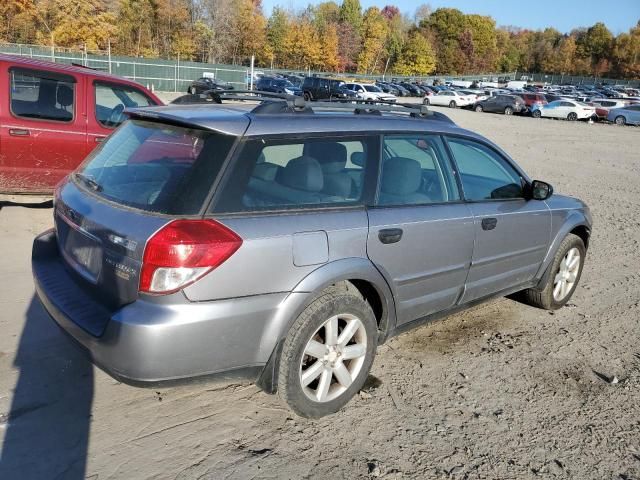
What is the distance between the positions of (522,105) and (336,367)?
4322 centimetres

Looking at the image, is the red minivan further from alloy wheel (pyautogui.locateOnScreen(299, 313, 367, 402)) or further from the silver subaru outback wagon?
alloy wheel (pyautogui.locateOnScreen(299, 313, 367, 402))

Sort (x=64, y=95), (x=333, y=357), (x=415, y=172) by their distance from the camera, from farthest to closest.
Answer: (x=64, y=95) → (x=415, y=172) → (x=333, y=357)

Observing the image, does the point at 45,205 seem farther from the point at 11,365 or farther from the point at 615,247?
the point at 615,247

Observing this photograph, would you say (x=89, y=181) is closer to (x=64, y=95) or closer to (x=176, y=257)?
(x=176, y=257)

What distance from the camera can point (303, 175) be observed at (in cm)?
319

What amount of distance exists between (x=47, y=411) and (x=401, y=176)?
8.09ft

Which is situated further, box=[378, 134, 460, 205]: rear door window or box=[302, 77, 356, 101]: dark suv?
box=[302, 77, 356, 101]: dark suv

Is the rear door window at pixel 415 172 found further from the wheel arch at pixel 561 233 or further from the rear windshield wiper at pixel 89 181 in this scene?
the rear windshield wiper at pixel 89 181

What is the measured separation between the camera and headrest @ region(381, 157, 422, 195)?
138 inches

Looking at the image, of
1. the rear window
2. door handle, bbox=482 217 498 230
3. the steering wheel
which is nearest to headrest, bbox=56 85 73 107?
the steering wheel

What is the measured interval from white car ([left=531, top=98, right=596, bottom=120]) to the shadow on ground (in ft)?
135

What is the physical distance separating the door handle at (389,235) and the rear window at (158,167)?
1.03 m

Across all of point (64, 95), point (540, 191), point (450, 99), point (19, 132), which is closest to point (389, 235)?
point (540, 191)

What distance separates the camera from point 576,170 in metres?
14.8
